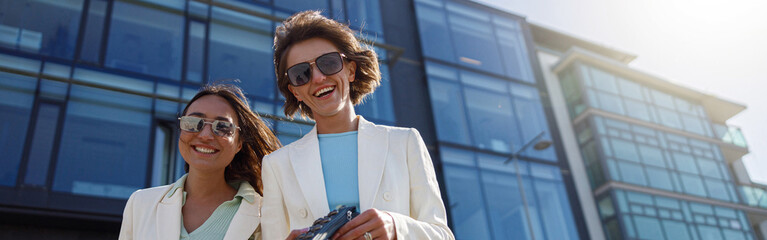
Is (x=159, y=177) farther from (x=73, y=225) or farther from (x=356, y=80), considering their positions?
(x=356, y=80)

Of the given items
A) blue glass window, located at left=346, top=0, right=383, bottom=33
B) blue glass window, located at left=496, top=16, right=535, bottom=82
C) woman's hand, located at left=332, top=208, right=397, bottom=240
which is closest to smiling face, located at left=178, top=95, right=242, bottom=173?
woman's hand, located at left=332, top=208, right=397, bottom=240

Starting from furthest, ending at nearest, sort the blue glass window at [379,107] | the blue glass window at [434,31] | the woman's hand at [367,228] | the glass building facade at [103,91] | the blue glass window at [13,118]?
the blue glass window at [434,31]
the blue glass window at [379,107]
the glass building facade at [103,91]
the blue glass window at [13,118]
the woman's hand at [367,228]

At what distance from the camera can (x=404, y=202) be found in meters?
2.37

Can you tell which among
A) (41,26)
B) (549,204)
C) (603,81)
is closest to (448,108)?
(549,204)

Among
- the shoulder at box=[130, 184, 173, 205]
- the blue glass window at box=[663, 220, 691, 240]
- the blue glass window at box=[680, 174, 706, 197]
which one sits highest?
the blue glass window at box=[680, 174, 706, 197]

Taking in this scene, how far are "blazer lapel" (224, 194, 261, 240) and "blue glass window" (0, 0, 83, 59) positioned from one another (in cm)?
981

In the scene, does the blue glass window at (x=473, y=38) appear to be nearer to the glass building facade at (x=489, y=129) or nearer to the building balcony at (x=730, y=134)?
the glass building facade at (x=489, y=129)

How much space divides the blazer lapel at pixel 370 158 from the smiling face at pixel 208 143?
924 mm

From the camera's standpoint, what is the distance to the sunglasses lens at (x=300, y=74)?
259cm

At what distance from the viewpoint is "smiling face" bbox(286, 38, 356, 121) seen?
260cm


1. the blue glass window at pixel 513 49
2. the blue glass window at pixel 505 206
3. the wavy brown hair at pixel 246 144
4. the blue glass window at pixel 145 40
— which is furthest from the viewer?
the blue glass window at pixel 513 49

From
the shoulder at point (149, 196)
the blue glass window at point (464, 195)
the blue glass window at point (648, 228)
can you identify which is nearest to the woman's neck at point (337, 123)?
the shoulder at point (149, 196)

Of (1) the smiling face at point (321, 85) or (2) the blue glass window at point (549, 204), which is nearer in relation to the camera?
(1) the smiling face at point (321, 85)

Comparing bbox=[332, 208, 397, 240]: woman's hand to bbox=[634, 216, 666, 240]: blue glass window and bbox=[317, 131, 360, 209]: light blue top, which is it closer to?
bbox=[317, 131, 360, 209]: light blue top
